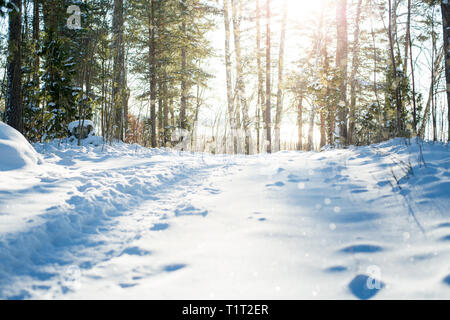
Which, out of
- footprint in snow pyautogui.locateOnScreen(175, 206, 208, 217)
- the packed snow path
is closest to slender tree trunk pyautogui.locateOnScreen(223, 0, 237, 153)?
the packed snow path

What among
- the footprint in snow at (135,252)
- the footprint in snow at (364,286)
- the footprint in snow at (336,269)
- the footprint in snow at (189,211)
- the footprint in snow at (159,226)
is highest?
the footprint in snow at (189,211)

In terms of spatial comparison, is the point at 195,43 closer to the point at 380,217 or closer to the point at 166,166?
the point at 166,166

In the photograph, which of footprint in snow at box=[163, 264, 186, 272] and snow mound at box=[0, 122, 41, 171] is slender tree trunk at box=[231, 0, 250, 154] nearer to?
snow mound at box=[0, 122, 41, 171]

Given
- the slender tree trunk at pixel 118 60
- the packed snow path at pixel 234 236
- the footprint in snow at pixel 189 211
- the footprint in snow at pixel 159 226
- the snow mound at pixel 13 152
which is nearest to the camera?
the packed snow path at pixel 234 236

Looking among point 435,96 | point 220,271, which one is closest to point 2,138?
point 220,271

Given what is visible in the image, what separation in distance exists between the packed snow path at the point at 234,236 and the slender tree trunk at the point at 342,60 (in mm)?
4531

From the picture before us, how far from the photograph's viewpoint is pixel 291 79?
377 inches

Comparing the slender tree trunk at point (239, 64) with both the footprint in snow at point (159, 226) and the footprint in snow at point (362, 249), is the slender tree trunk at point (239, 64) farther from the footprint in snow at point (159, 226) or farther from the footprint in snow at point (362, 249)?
the footprint in snow at point (362, 249)

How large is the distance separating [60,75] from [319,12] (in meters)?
11.9

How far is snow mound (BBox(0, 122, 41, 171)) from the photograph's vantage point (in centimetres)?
336

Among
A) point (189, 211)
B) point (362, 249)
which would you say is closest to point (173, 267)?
point (189, 211)

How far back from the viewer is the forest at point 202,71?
670cm

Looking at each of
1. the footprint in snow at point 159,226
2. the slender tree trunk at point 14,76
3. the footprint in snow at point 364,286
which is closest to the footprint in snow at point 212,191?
the footprint in snow at point 159,226

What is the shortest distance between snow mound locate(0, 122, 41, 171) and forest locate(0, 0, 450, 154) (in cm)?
272
